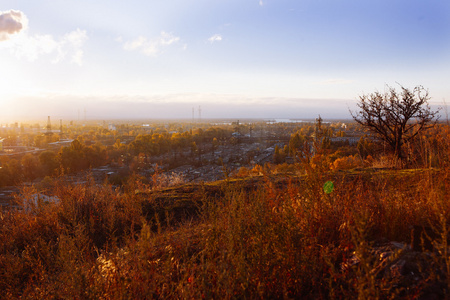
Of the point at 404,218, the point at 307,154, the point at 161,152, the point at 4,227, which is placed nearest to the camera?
the point at 404,218

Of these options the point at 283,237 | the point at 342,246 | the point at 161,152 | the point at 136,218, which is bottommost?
the point at 161,152

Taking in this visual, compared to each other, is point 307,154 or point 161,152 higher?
point 307,154

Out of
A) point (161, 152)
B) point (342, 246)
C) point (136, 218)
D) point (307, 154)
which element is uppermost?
point (307, 154)

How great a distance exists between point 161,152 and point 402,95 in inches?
1716

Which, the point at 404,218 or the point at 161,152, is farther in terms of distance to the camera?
the point at 161,152

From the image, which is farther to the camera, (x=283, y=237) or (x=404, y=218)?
(x=404, y=218)

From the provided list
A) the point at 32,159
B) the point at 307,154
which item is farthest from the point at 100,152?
the point at 307,154

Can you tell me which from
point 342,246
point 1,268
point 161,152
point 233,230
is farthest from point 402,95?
point 161,152

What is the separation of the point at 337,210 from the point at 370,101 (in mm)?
10990

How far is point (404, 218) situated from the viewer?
9.86 feet

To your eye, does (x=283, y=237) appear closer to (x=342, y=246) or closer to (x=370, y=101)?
(x=342, y=246)

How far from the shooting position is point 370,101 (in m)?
12.2

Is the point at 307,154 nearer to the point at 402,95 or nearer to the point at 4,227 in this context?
the point at 4,227

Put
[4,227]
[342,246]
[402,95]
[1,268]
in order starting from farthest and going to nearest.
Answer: [402,95], [4,227], [1,268], [342,246]
